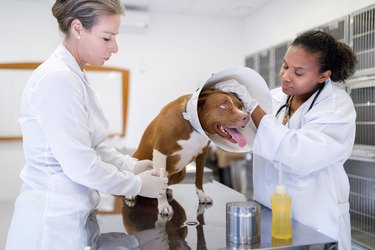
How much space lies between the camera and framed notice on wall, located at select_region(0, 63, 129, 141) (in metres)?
4.16

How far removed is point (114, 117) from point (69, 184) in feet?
11.8

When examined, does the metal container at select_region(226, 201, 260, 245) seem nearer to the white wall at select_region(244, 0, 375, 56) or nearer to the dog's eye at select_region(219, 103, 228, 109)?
the dog's eye at select_region(219, 103, 228, 109)

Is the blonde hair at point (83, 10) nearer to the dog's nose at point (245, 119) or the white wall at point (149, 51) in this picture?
the dog's nose at point (245, 119)

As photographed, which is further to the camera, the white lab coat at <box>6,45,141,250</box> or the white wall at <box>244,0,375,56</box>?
the white wall at <box>244,0,375,56</box>

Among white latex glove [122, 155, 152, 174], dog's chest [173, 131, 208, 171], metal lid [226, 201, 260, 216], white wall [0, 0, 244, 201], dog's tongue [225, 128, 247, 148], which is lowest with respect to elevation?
metal lid [226, 201, 260, 216]

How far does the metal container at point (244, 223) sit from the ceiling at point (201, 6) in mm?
3843

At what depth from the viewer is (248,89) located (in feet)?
4.19

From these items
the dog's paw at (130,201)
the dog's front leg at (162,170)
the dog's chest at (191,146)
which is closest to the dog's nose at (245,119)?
the dog's chest at (191,146)

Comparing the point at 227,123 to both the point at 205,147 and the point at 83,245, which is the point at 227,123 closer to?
the point at 205,147

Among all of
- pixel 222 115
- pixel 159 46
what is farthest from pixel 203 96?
pixel 159 46

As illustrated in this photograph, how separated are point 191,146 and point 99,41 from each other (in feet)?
1.72

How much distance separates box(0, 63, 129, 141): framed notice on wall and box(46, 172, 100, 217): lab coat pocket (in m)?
3.18

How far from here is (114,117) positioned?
15.1ft

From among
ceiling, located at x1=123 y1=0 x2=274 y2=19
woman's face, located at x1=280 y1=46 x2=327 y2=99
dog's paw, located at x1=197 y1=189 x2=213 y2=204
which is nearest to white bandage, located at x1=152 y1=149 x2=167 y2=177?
dog's paw, located at x1=197 y1=189 x2=213 y2=204
